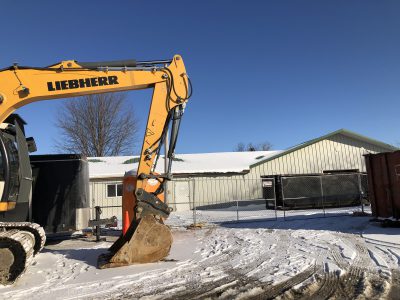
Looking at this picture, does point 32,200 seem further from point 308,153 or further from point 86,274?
point 308,153

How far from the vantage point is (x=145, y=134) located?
8.22 meters

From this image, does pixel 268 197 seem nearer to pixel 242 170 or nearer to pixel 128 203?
pixel 242 170

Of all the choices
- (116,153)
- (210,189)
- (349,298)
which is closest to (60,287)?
(349,298)

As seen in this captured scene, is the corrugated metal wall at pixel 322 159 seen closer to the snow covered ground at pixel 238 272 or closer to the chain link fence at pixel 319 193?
the chain link fence at pixel 319 193

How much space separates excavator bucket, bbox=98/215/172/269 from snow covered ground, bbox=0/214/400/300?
0.22m

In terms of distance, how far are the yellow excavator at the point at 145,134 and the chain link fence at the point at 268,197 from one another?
27.5ft

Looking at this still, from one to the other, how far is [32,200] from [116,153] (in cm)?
3600

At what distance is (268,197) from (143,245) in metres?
16.7

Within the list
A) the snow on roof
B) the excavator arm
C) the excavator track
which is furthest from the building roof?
the excavator track

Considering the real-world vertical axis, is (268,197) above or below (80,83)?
below

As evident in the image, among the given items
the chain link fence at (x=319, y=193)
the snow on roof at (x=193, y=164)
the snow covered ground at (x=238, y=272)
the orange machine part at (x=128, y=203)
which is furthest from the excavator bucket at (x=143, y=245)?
the snow on roof at (x=193, y=164)

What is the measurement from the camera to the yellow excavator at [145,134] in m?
7.43

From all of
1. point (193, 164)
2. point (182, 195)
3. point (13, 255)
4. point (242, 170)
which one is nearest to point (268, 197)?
point (242, 170)

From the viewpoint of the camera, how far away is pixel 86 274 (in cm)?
711
